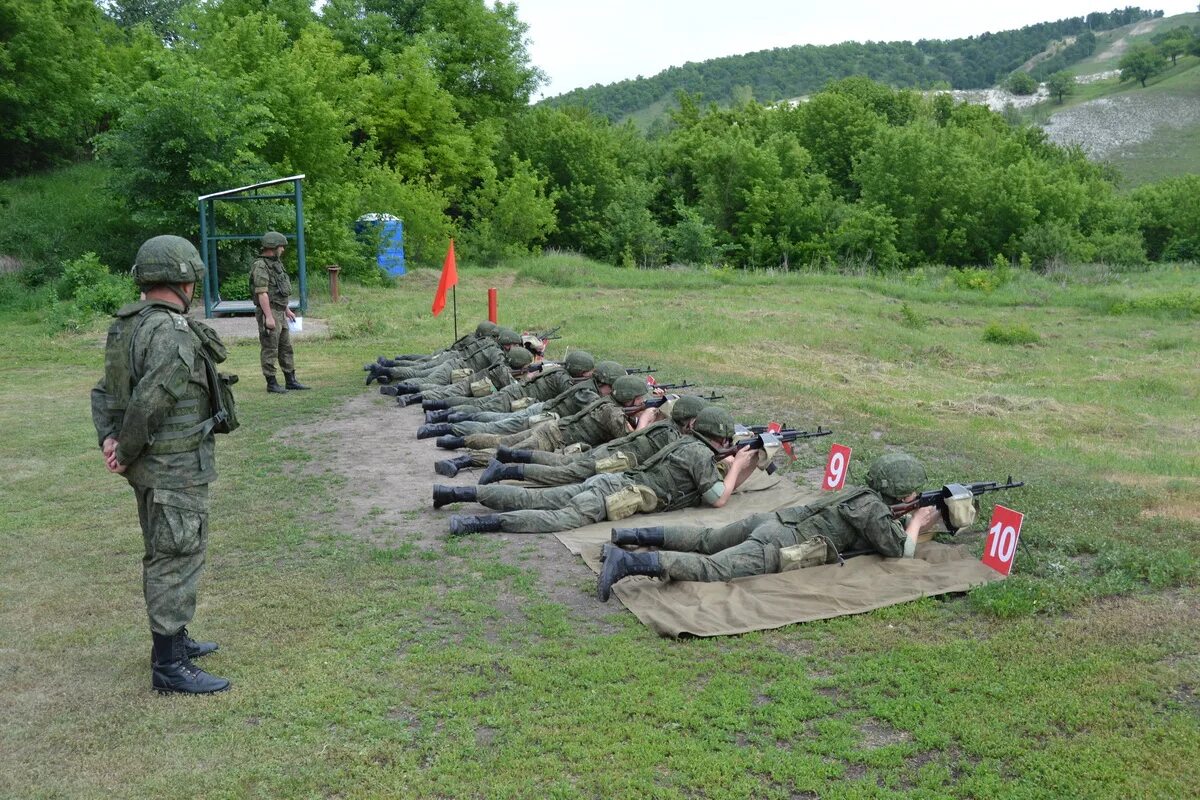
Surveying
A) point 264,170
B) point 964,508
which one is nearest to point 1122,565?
point 964,508

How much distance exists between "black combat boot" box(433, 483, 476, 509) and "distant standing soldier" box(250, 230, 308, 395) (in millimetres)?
6341

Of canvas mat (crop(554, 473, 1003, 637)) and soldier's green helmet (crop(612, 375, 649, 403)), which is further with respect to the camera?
soldier's green helmet (crop(612, 375, 649, 403))

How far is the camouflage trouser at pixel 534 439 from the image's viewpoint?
34.3 ft

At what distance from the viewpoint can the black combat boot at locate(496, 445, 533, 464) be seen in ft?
31.7

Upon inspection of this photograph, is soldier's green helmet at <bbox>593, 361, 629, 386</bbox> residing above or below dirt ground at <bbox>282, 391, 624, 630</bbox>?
above

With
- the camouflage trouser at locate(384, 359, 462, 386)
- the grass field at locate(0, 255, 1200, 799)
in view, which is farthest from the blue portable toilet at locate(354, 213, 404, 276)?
the grass field at locate(0, 255, 1200, 799)

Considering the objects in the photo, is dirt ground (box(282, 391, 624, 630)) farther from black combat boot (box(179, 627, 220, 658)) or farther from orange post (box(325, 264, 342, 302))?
orange post (box(325, 264, 342, 302))

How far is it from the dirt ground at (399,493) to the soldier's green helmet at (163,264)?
9.84ft

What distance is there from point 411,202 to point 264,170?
994cm

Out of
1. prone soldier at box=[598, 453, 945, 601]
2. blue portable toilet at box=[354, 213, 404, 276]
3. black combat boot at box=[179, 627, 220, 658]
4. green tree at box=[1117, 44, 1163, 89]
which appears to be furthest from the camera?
green tree at box=[1117, 44, 1163, 89]

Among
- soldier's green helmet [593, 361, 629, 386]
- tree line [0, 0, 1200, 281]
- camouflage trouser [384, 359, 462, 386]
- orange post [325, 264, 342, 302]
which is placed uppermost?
tree line [0, 0, 1200, 281]

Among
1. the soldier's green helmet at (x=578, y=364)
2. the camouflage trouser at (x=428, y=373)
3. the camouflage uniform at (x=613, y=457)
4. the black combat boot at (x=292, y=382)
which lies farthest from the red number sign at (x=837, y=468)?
the black combat boot at (x=292, y=382)

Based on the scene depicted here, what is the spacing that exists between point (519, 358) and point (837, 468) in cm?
551

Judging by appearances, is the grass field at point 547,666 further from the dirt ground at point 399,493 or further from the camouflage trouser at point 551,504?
the camouflage trouser at point 551,504
